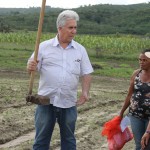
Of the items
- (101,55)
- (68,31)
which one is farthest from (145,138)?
(101,55)

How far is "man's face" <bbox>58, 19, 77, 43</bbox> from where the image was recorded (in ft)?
15.2

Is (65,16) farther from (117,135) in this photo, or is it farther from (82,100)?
(117,135)

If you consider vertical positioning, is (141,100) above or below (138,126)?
above

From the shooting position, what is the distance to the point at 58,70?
4.75 metres

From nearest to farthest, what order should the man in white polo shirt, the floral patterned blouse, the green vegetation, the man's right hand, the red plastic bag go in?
the man's right hand
the man in white polo shirt
the floral patterned blouse
the red plastic bag
the green vegetation

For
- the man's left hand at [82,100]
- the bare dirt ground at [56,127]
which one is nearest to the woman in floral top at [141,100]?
the man's left hand at [82,100]

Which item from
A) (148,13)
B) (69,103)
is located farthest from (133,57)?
(148,13)

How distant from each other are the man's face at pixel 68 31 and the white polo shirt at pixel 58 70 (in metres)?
0.08

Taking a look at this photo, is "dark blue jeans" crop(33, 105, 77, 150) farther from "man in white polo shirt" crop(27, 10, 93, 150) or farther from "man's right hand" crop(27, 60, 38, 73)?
"man's right hand" crop(27, 60, 38, 73)

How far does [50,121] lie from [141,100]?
1017mm

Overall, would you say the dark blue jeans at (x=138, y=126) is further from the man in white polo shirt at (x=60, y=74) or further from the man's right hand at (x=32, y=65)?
the man's right hand at (x=32, y=65)

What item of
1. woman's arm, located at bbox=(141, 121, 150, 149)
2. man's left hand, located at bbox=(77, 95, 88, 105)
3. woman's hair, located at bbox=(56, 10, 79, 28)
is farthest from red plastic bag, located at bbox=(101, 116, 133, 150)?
woman's hair, located at bbox=(56, 10, 79, 28)

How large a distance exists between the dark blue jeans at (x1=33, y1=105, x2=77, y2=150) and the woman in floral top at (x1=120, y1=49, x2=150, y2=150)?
0.68 meters

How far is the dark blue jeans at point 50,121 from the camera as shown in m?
4.82
